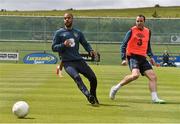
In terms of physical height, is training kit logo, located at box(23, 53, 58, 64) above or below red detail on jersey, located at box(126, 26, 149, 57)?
below

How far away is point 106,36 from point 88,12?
54426mm

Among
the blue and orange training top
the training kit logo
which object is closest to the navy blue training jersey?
the blue and orange training top

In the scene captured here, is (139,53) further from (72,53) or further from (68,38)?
(68,38)

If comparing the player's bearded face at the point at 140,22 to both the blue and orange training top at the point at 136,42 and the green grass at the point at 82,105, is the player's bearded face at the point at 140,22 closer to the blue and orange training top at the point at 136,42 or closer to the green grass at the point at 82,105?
the blue and orange training top at the point at 136,42

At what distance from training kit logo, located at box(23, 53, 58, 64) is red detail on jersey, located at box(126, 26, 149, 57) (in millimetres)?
31300

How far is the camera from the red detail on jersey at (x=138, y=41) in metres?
14.2

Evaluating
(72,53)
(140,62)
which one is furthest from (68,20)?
(140,62)

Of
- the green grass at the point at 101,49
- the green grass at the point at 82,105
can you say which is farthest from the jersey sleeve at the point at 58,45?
the green grass at the point at 101,49

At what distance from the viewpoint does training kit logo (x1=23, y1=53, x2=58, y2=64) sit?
149 ft

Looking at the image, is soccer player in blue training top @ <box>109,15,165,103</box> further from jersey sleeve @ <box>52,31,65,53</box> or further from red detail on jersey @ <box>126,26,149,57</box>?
jersey sleeve @ <box>52,31,65,53</box>

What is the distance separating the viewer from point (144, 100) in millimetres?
14945

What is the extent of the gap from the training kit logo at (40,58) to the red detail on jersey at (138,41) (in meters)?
31.3

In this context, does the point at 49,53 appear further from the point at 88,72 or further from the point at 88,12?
the point at 88,12

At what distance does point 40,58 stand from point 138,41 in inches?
1263
